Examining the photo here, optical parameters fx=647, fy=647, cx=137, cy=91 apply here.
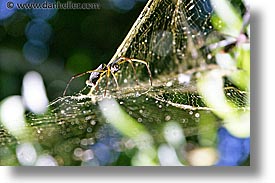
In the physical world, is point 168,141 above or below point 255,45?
below

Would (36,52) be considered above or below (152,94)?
above

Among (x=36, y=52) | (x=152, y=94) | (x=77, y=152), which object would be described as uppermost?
(x=36, y=52)

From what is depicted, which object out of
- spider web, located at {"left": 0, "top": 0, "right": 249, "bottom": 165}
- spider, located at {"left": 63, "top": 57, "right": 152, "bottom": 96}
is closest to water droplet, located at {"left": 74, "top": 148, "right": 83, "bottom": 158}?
spider web, located at {"left": 0, "top": 0, "right": 249, "bottom": 165}

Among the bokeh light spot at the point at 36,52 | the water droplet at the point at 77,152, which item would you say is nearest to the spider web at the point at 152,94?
the water droplet at the point at 77,152

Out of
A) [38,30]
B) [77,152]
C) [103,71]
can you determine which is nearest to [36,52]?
[38,30]

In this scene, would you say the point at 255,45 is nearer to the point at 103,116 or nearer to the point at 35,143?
the point at 103,116

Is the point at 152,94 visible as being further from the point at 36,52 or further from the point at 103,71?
the point at 36,52

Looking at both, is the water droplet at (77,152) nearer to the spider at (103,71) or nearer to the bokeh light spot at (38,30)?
the spider at (103,71)

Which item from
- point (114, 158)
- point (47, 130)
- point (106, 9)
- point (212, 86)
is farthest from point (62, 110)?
point (212, 86)
